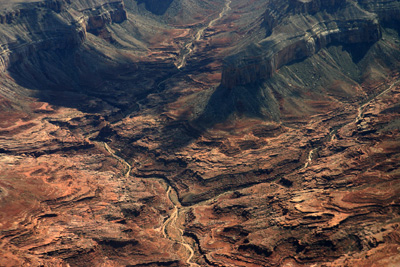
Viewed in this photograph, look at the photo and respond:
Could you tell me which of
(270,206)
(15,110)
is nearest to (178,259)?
(270,206)

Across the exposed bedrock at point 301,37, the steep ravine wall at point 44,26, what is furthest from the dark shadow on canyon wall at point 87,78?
the exposed bedrock at point 301,37

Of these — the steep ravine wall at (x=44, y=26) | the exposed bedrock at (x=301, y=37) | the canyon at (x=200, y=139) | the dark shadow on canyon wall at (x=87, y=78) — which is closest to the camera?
the canyon at (x=200, y=139)

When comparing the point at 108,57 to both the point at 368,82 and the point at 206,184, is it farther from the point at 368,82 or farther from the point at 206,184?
the point at 368,82

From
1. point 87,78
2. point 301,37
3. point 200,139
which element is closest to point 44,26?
point 87,78

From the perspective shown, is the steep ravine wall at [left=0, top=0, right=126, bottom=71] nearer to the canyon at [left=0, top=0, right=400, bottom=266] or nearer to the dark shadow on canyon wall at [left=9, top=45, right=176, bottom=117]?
the canyon at [left=0, top=0, right=400, bottom=266]

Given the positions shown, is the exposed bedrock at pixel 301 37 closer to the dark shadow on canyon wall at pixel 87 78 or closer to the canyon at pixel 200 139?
the canyon at pixel 200 139

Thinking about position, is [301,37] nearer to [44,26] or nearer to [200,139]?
[200,139]
